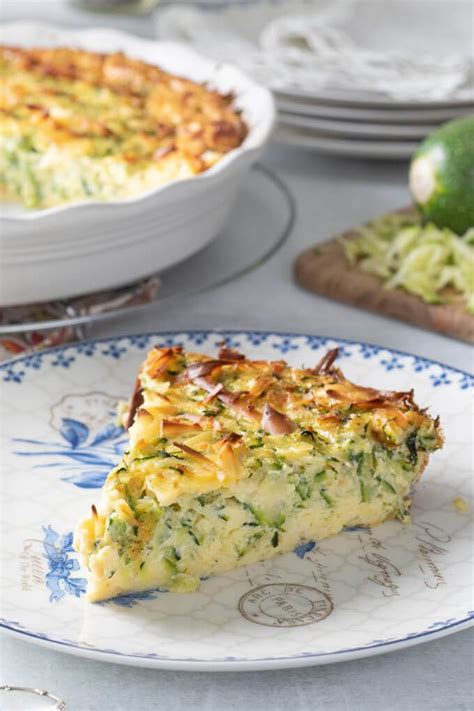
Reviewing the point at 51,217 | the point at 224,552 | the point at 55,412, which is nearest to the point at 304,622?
the point at 224,552

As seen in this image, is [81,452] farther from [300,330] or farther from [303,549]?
[300,330]

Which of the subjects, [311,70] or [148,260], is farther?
[311,70]

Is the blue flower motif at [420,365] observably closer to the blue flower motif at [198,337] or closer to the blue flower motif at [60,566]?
the blue flower motif at [198,337]

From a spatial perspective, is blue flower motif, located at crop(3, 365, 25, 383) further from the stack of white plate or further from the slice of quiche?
the stack of white plate

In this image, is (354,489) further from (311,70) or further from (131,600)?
(311,70)

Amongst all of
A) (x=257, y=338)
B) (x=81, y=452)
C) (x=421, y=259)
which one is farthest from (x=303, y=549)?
(x=421, y=259)

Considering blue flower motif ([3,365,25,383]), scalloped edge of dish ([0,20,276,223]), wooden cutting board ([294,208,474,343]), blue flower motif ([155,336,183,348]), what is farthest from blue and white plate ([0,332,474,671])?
wooden cutting board ([294,208,474,343])

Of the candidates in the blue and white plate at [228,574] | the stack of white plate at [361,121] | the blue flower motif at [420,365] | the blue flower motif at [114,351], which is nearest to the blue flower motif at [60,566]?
the blue and white plate at [228,574]
